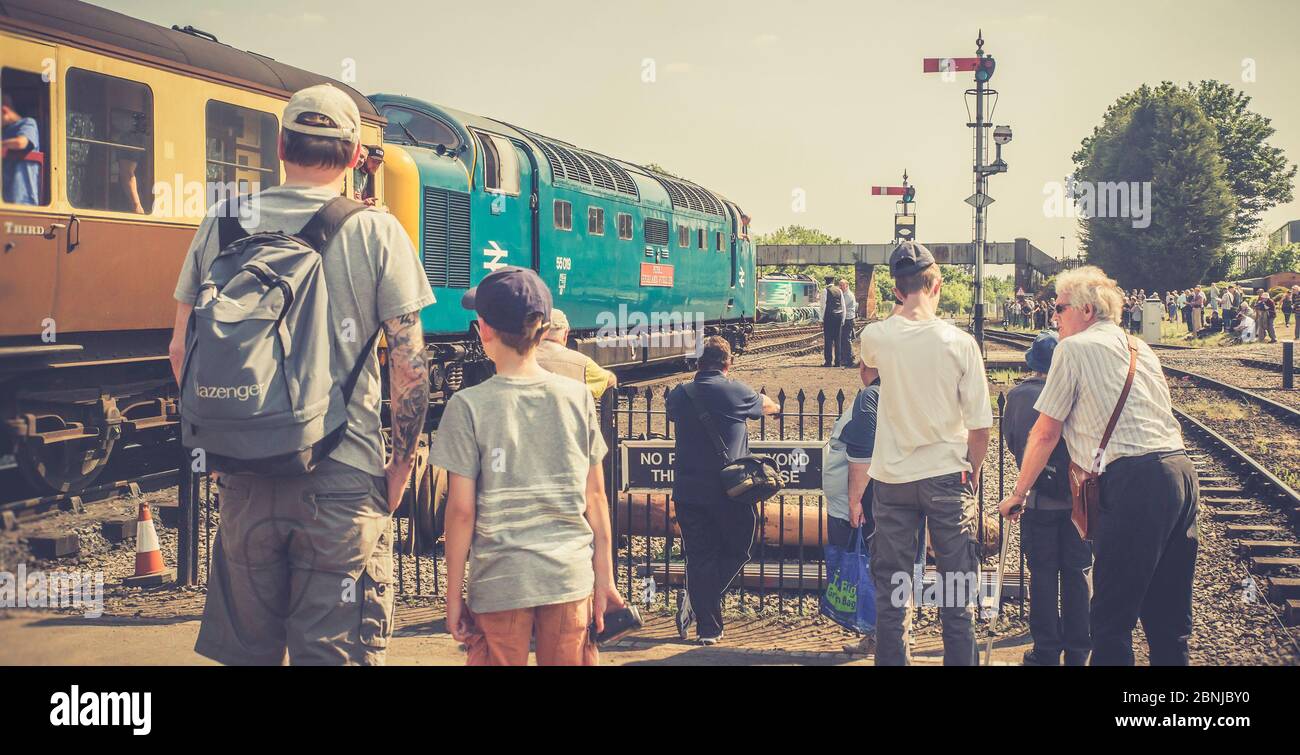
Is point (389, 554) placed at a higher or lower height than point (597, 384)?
lower

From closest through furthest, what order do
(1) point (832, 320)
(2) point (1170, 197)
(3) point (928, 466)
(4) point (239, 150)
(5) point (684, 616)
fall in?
(3) point (928, 466)
(5) point (684, 616)
(4) point (239, 150)
(1) point (832, 320)
(2) point (1170, 197)

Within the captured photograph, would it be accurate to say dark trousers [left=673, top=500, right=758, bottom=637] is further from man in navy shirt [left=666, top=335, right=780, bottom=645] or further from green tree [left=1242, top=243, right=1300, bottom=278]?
green tree [left=1242, top=243, right=1300, bottom=278]

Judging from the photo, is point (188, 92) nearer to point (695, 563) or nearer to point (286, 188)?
point (695, 563)

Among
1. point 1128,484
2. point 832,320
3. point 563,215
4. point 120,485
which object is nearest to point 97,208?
point 120,485

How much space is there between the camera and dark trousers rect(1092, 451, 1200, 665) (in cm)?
439

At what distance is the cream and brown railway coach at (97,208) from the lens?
7.78 metres

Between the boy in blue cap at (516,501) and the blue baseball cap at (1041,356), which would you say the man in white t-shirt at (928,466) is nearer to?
the blue baseball cap at (1041,356)

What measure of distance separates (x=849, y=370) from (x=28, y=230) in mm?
18742

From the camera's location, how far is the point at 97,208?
27.5ft

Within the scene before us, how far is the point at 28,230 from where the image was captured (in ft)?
25.5

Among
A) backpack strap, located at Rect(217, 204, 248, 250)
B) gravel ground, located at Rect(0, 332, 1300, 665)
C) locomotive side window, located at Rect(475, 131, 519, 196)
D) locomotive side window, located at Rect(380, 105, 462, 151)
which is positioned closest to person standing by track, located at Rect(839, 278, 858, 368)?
locomotive side window, located at Rect(475, 131, 519, 196)

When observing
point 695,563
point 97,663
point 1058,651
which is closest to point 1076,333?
point 1058,651

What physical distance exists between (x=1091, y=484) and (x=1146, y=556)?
1.16ft

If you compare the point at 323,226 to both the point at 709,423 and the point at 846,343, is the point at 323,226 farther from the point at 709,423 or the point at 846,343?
the point at 846,343
